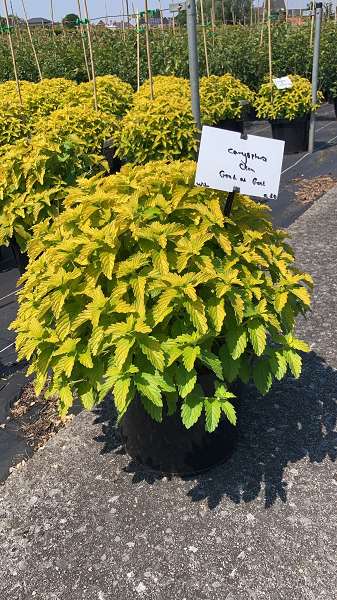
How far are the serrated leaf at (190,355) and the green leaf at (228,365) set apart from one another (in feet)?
0.59

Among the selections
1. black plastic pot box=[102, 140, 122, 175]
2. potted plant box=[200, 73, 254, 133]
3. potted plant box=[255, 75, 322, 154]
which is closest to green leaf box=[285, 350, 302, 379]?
black plastic pot box=[102, 140, 122, 175]

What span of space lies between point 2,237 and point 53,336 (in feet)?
5.31

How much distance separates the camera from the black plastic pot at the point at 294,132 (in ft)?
27.4

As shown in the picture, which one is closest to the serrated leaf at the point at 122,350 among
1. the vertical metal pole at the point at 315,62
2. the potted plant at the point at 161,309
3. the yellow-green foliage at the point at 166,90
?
the potted plant at the point at 161,309

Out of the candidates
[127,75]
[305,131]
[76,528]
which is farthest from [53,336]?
[127,75]

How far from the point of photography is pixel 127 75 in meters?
12.3

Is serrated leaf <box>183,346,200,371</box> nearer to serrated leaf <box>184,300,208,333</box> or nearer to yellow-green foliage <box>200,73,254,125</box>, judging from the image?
serrated leaf <box>184,300,208,333</box>

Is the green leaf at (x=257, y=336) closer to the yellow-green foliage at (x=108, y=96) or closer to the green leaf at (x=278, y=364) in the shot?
the green leaf at (x=278, y=364)

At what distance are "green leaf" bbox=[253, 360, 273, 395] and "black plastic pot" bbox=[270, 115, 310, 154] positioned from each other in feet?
22.4

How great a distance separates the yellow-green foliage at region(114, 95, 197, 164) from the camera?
4.91 m

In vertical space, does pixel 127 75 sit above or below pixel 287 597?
above

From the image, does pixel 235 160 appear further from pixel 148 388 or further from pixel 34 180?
pixel 34 180

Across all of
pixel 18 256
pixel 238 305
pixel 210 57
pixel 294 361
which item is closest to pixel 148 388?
pixel 238 305

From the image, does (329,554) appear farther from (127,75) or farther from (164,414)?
(127,75)
